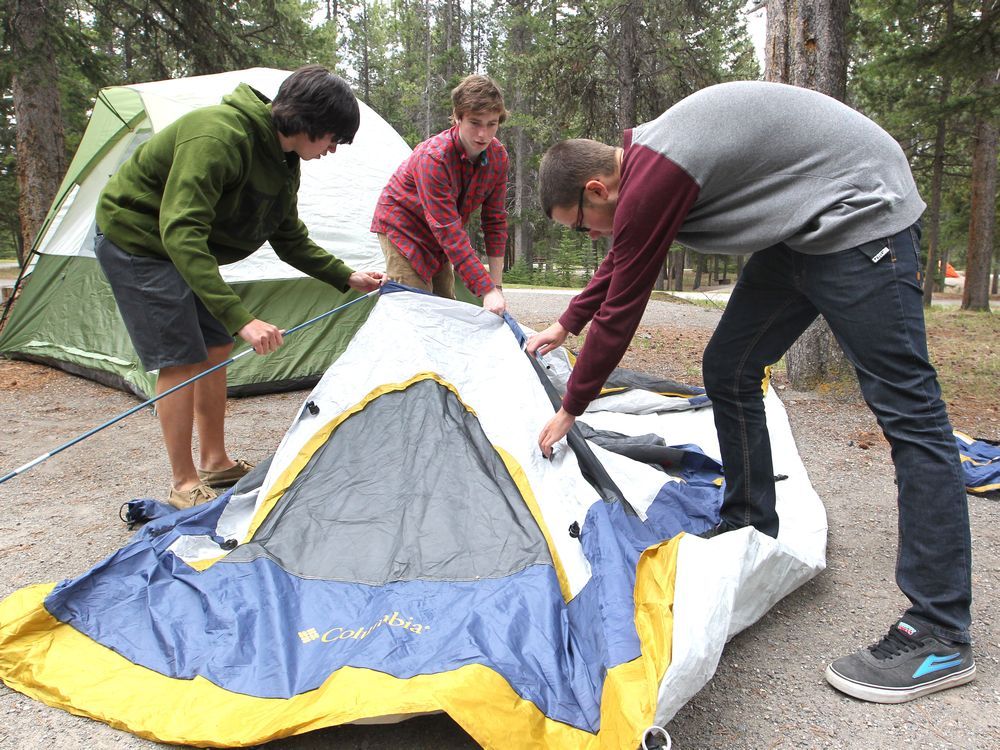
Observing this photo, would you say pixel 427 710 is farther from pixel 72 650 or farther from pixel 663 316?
pixel 663 316

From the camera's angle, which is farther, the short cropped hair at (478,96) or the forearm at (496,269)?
the forearm at (496,269)

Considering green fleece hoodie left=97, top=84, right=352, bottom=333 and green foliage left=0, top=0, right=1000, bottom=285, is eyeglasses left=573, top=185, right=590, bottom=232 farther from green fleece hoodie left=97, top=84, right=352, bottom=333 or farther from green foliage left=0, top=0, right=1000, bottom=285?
green foliage left=0, top=0, right=1000, bottom=285

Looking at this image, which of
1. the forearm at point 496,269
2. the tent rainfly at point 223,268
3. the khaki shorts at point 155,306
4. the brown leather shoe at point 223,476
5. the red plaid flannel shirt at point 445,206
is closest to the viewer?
the khaki shorts at point 155,306

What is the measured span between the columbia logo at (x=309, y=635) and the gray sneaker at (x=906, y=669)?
125 centimetres

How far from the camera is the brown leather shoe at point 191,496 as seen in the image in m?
2.73

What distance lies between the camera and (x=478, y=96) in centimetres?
270

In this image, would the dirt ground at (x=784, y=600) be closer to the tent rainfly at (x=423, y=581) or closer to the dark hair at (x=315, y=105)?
the tent rainfly at (x=423, y=581)

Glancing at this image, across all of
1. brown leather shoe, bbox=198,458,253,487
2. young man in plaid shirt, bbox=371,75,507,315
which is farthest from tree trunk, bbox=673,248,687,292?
brown leather shoe, bbox=198,458,253,487

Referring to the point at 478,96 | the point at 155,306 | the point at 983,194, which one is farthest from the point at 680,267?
the point at 155,306

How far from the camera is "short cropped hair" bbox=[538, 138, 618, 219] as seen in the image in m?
1.70

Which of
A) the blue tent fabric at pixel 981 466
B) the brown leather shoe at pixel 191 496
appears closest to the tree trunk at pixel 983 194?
the blue tent fabric at pixel 981 466

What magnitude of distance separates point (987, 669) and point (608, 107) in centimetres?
1214

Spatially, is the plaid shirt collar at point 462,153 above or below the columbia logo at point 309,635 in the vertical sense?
above

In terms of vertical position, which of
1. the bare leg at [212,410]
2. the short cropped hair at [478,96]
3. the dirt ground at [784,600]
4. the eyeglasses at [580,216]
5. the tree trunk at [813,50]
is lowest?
the dirt ground at [784,600]
